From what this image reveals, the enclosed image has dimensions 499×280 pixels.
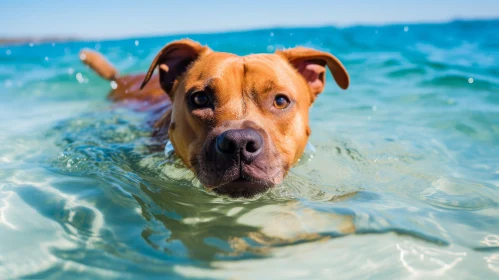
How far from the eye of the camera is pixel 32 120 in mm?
6992

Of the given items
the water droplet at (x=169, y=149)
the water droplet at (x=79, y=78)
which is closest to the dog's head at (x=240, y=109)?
the water droplet at (x=169, y=149)

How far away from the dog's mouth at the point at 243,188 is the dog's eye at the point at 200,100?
77 centimetres

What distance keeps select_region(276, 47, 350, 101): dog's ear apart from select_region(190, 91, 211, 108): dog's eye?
110cm

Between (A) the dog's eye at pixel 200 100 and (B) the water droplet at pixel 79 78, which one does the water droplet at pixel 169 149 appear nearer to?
(A) the dog's eye at pixel 200 100

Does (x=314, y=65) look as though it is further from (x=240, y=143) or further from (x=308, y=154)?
(x=240, y=143)

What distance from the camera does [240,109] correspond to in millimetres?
3518

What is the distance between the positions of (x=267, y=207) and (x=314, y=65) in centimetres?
192

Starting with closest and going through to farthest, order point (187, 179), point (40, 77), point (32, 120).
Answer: point (187, 179) → point (32, 120) → point (40, 77)

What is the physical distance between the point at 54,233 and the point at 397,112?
5.70 meters

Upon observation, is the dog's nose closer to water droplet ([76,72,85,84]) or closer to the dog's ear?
the dog's ear

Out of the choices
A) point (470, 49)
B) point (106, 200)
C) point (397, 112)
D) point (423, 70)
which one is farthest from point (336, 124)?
point (470, 49)

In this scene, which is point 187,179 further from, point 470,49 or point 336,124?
point 470,49

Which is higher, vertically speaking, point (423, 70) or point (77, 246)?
point (423, 70)

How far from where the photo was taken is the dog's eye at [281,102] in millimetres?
3739
